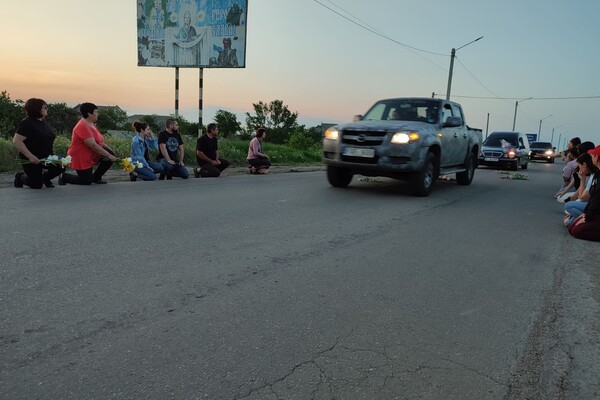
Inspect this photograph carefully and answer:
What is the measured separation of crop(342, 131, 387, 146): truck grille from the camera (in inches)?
347

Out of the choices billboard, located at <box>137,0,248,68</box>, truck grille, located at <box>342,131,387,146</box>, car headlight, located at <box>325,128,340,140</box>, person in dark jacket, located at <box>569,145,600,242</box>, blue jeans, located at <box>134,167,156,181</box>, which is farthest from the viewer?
billboard, located at <box>137,0,248,68</box>

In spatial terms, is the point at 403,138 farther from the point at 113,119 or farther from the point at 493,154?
the point at 113,119

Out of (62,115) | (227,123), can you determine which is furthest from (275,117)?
(62,115)

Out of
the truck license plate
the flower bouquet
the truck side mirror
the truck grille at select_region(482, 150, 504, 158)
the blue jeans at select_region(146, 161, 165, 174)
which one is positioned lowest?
the blue jeans at select_region(146, 161, 165, 174)

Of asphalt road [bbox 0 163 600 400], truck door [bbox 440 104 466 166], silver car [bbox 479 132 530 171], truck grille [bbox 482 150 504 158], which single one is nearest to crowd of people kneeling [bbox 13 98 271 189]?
asphalt road [bbox 0 163 600 400]

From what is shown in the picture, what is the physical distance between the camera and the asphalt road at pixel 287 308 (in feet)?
7.39

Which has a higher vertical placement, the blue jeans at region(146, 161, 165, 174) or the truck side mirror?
the truck side mirror

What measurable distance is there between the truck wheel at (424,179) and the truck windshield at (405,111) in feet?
3.33

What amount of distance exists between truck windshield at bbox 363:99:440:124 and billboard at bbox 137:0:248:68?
15073 mm

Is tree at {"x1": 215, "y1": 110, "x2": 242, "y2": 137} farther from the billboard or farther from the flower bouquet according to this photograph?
the flower bouquet

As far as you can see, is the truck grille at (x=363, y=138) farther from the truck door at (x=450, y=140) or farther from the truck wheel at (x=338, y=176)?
the truck door at (x=450, y=140)

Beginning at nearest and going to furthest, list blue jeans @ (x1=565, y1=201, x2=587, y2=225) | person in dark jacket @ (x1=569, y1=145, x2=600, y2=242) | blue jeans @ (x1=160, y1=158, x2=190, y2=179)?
1. person in dark jacket @ (x1=569, y1=145, x2=600, y2=242)
2. blue jeans @ (x1=565, y1=201, x2=587, y2=225)
3. blue jeans @ (x1=160, y1=158, x2=190, y2=179)

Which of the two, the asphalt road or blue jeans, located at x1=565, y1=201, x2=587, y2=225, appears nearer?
the asphalt road

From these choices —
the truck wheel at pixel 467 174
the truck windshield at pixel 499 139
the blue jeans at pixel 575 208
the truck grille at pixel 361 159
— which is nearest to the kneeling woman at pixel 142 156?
the truck grille at pixel 361 159
